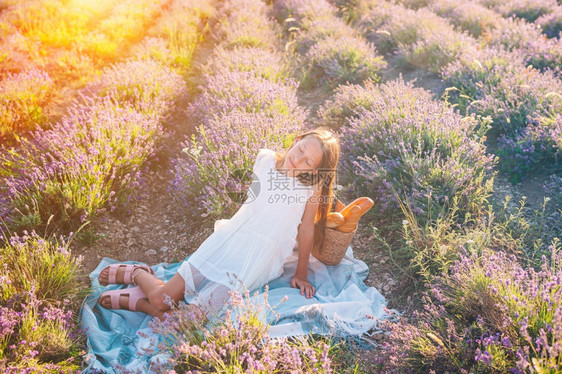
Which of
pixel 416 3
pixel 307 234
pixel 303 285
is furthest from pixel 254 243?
pixel 416 3

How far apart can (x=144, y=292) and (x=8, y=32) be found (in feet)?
20.8

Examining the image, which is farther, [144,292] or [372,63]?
[372,63]

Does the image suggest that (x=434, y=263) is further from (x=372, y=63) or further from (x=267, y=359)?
(x=372, y=63)

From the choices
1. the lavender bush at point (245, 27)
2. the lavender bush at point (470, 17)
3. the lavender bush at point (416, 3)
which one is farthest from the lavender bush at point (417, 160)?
the lavender bush at point (416, 3)

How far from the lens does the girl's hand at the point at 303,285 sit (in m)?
2.79

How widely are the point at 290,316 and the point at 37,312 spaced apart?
1.57 metres

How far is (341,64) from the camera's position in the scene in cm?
605

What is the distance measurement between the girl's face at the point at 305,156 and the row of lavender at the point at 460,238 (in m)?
0.78

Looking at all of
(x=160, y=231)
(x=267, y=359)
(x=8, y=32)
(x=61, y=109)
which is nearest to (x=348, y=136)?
(x=160, y=231)

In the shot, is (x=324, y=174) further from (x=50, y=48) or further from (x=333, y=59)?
(x=50, y=48)

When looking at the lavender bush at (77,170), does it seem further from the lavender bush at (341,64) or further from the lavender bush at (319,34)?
the lavender bush at (319,34)

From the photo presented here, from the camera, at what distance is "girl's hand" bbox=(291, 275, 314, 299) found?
9.17ft

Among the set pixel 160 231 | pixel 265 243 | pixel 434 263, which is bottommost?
pixel 160 231

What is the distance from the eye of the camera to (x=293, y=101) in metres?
4.71
